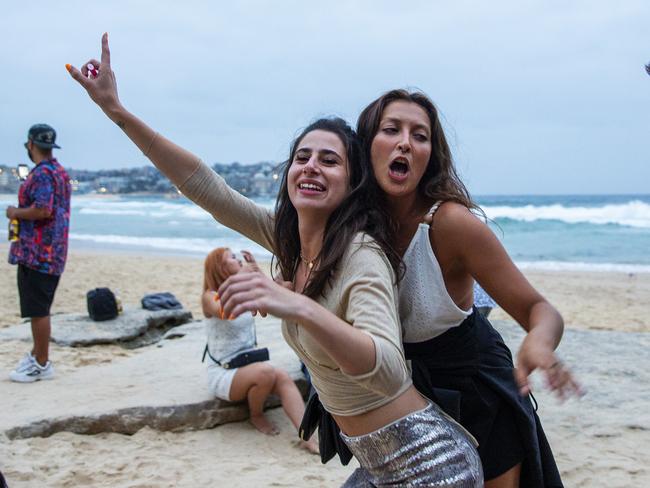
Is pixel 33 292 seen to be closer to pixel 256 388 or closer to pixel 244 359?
pixel 244 359

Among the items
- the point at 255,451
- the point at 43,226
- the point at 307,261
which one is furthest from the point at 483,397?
the point at 43,226

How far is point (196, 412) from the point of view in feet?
14.0

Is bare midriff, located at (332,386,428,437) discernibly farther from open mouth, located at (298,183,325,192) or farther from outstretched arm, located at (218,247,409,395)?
open mouth, located at (298,183,325,192)

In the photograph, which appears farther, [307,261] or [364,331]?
[307,261]

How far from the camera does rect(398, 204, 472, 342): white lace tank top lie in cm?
175

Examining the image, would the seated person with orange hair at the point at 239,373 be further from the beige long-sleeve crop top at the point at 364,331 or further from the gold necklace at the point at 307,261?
the beige long-sleeve crop top at the point at 364,331

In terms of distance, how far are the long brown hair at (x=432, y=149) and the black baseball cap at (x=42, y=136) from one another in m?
3.82

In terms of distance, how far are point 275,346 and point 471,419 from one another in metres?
3.80

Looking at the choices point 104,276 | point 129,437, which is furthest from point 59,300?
point 129,437

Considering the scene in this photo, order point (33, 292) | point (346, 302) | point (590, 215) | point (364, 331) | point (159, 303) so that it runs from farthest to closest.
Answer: point (590, 215)
point (159, 303)
point (33, 292)
point (346, 302)
point (364, 331)

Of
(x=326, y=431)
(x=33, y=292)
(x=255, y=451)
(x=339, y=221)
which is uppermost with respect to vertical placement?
(x=339, y=221)

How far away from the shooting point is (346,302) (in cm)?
164

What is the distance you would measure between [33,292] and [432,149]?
13.0 ft

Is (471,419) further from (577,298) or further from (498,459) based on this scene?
(577,298)
